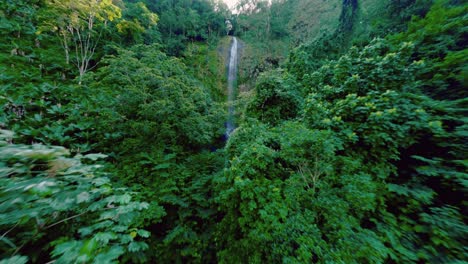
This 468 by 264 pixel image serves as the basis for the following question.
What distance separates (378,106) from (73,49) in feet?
45.6

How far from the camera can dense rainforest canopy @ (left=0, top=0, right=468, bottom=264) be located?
3.50 feet

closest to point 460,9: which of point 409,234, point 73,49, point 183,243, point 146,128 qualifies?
point 409,234

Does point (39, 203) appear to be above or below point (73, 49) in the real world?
below

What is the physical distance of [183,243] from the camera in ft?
12.8

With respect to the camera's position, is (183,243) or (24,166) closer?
(24,166)

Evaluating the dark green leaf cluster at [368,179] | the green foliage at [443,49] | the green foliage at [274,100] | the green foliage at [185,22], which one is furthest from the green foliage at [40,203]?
the green foliage at [185,22]

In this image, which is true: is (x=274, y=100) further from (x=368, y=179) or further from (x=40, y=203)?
(x=40, y=203)

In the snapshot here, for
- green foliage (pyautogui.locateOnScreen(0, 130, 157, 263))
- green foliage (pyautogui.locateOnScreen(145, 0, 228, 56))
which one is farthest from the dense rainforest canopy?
green foliage (pyautogui.locateOnScreen(145, 0, 228, 56))

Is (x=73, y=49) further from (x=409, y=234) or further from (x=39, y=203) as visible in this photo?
(x=409, y=234)

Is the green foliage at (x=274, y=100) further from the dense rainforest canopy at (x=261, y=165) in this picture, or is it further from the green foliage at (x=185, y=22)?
the green foliage at (x=185, y=22)

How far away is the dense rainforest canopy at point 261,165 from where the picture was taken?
107 centimetres

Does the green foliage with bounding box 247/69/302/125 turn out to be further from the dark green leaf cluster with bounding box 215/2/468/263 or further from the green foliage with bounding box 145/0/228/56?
the green foliage with bounding box 145/0/228/56

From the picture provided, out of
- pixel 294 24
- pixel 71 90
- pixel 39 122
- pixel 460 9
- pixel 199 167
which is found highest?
pixel 294 24

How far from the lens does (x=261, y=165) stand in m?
2.95
